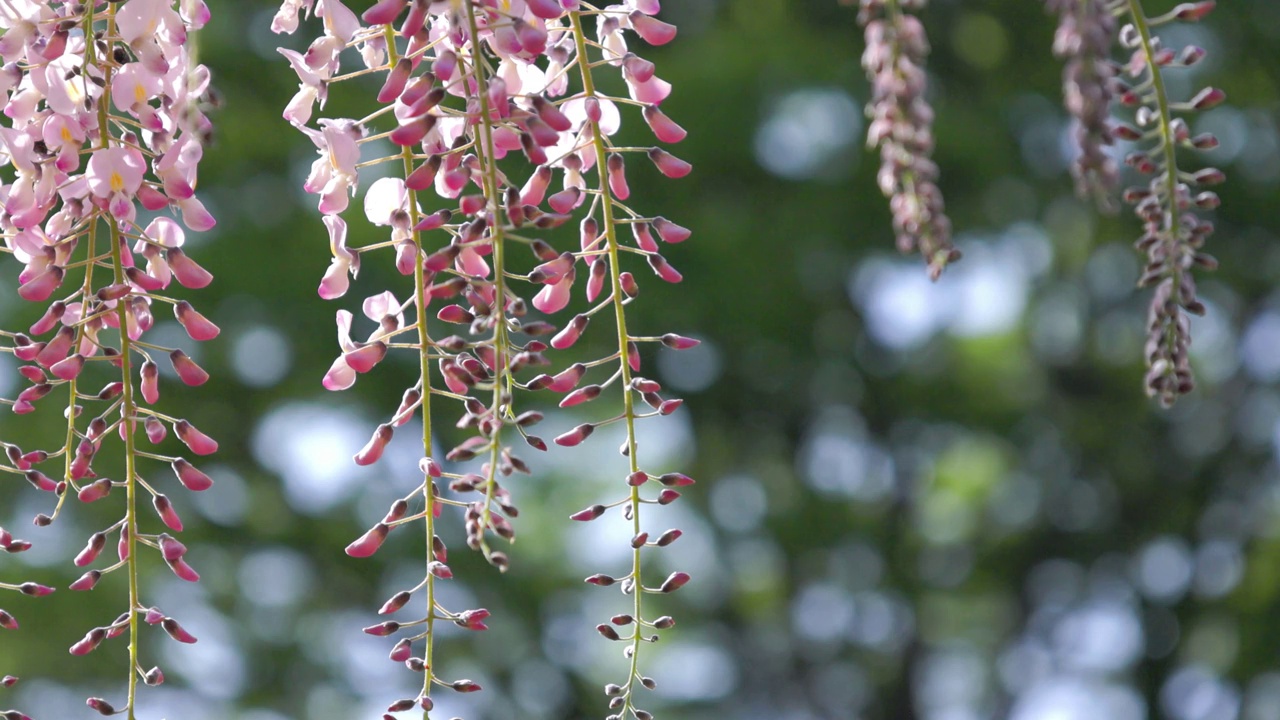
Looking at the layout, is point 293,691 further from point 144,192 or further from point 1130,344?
point 144,192

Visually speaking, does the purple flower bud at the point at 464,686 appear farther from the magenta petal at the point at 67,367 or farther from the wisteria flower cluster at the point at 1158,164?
the wisteria flower cluster at the point at 1158,164

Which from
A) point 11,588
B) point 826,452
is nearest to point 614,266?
point 11,588

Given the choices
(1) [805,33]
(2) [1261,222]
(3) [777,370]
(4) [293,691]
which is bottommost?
(4) [293,691]

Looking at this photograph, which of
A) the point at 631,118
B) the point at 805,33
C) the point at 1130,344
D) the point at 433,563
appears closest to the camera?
the point at 433,563

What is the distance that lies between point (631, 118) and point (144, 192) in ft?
9.63

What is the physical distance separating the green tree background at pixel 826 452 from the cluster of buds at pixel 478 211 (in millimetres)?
3302

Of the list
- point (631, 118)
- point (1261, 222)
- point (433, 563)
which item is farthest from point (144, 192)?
point (1261, 222)

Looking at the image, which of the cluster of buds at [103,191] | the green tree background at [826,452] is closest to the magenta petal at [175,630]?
the cluster of buds at [103,191]

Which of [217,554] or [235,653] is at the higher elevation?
[217,554]

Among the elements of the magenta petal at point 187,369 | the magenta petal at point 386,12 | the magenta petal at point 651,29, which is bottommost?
the magenta petal at point 187,369

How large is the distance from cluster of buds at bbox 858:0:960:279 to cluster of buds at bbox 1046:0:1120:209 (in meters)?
0.10

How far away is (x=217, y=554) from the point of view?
4.46 m

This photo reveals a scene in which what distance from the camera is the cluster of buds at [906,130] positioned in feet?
2.51

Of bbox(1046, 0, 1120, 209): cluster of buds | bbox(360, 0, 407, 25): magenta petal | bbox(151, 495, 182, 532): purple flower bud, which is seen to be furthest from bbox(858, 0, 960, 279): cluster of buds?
bbox(151, 495, 182, 532): purple flower bud
